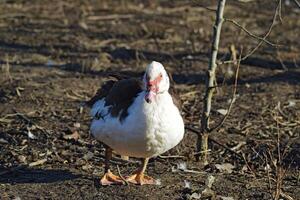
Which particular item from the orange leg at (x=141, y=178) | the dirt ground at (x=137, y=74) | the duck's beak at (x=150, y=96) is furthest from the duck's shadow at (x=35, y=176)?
the duck's beak at (x=150, y=96)

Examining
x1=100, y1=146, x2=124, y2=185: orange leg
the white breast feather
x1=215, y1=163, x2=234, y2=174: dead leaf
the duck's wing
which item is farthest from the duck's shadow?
x1=215, y1=163, x2=234, y2=174: dead leaf

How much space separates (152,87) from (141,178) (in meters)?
0.93

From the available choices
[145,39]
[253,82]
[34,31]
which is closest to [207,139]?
[253,82]

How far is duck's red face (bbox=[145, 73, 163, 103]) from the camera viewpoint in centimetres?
491

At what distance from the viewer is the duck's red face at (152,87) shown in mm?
4910

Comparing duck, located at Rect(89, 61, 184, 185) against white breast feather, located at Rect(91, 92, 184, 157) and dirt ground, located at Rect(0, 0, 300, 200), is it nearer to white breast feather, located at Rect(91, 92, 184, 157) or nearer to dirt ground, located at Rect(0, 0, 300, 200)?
white breast feather, located at Rect(91, 92, 184, 157)

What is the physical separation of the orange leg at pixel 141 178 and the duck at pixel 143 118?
14.1 inches

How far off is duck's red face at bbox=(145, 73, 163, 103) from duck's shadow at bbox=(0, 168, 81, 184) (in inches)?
44.4

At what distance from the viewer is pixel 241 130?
23.2 feet

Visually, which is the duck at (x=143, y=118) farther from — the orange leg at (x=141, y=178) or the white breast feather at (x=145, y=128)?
the orange leg at (x=141, y=178)

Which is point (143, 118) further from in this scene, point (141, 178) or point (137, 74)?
point (137, 74)

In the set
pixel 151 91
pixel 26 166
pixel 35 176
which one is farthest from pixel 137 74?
pixel 151 91

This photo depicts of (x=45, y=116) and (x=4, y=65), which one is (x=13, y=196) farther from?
(x=4, y=65)

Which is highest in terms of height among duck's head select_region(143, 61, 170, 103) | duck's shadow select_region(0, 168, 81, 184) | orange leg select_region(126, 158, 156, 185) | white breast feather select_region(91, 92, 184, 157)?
duck's head select_region(143, 61, 170, 103)
